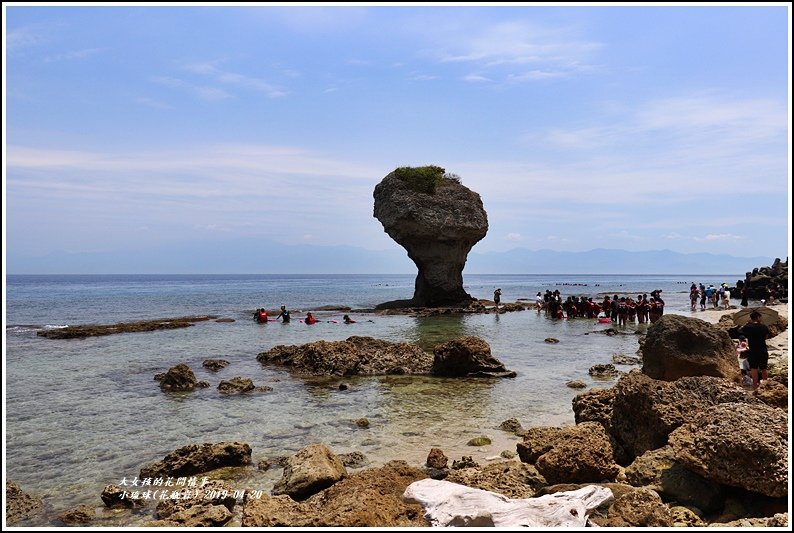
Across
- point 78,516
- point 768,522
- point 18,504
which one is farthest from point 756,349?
point 18,504

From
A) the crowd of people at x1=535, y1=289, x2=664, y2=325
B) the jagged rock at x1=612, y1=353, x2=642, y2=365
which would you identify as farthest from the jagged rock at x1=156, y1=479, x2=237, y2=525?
the crowd of people at x1=535, y1=289, x2=664, y2=325

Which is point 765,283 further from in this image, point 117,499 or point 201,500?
point 117,499

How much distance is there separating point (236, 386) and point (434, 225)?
2946cm

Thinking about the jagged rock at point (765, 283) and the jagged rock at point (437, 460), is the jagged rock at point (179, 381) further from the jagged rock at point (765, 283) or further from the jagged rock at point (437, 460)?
the jagged rock at point (765, 283)

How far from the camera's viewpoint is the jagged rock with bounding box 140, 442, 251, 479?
849 cm

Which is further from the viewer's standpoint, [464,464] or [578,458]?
[464,464]

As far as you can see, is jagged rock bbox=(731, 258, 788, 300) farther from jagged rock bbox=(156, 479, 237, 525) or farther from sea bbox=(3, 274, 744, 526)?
jagged rock bbox=(156, 479, 237, 525)

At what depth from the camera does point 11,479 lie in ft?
27.5

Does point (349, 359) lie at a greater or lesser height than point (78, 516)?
greater

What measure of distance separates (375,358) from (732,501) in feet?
42.4

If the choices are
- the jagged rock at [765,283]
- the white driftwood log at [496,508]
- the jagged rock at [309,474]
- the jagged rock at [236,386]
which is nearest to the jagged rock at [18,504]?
the jagged rock at [309,474]

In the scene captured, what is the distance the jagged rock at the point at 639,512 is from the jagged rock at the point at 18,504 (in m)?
7.33

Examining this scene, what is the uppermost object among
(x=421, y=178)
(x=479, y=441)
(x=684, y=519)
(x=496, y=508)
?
(x=421, y=178)

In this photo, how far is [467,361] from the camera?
1630 cm
